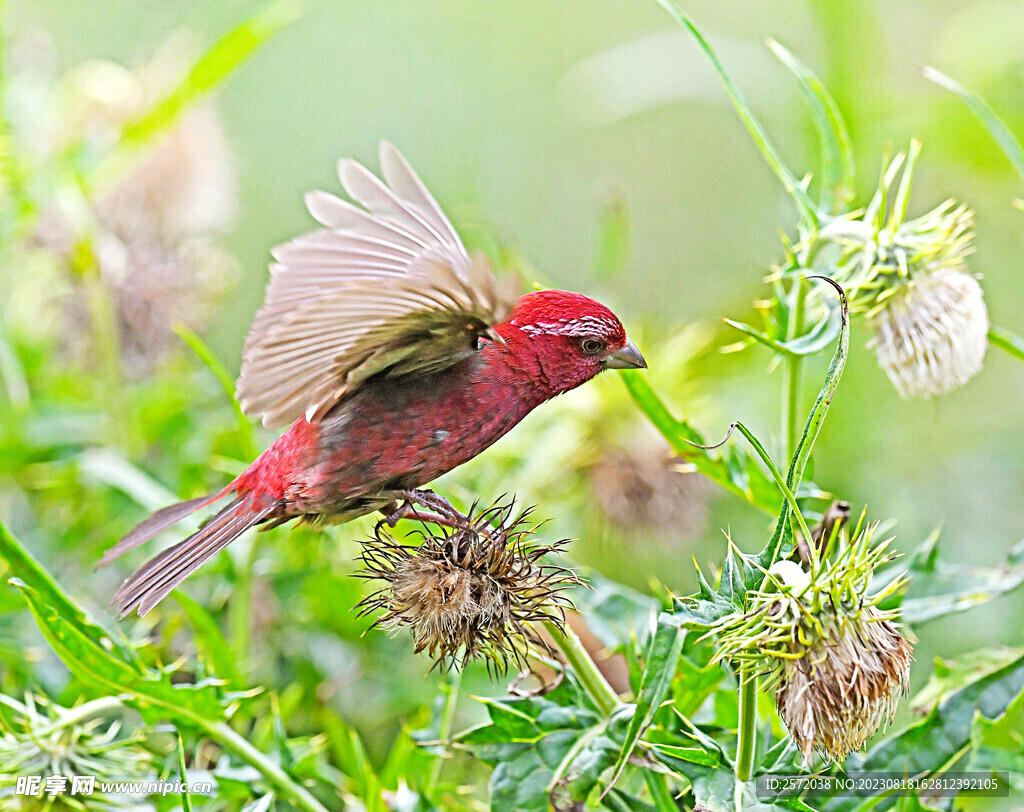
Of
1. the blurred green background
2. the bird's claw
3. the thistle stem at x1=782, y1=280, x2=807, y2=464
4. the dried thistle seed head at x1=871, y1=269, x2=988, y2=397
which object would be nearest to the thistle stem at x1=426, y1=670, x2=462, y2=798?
the bird's claw

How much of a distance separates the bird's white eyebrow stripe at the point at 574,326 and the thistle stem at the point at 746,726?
14.1 inches

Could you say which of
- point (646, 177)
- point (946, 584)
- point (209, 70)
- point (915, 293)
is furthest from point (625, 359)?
point (646, 177)

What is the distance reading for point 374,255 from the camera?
80 cm

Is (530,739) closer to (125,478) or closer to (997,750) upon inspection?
(997,750)

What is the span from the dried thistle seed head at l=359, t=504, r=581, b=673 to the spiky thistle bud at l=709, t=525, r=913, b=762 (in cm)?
17

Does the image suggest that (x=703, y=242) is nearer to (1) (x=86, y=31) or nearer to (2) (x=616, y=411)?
(2) (x=616, y=411)

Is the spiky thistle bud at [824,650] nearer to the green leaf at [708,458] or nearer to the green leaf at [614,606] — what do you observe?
the green leaf at [708,458]

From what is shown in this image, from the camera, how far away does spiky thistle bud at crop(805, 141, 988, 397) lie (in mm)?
885

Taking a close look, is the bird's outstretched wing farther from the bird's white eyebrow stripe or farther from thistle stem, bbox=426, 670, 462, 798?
thistle stem, bbox=426, 670, 462, 798

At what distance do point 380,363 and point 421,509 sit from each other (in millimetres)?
187

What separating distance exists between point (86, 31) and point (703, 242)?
6.62 ft

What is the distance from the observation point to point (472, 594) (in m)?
0.78

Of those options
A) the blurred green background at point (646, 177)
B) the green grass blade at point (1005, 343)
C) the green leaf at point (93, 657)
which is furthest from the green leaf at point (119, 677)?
the green grass blade at point (1005, 343)

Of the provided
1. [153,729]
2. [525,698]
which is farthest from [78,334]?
[525,698]
